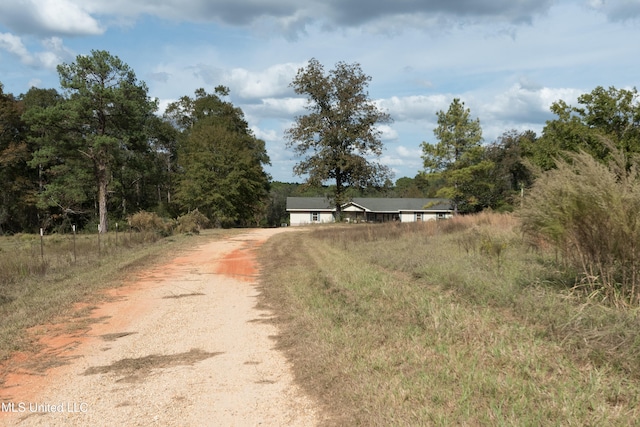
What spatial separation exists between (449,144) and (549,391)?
44137 mm

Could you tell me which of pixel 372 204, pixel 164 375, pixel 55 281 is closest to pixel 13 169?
pixel 55 281

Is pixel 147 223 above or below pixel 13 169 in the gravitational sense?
below

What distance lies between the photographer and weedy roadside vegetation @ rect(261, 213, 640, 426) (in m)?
4.10

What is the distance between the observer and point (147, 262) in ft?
51.4

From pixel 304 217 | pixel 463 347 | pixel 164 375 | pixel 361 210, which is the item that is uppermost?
pixel 361 210

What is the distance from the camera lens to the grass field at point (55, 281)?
25.9 ft

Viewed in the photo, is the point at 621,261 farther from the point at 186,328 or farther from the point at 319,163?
the point at 319,163

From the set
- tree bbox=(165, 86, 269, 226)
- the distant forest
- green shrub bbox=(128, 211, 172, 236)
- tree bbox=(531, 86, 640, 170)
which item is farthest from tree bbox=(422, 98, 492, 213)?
green shrub bbox=(128, 211, 172, 236)

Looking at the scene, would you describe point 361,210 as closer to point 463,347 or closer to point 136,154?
point 136,154

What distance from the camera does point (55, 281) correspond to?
12.2 meters

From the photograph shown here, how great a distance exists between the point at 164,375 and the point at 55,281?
27.4ft

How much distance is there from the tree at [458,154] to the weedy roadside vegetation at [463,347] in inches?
1444

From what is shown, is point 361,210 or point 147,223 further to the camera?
point 361,210

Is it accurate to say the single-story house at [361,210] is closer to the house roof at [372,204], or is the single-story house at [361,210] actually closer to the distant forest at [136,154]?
the house roof at [372,204]
